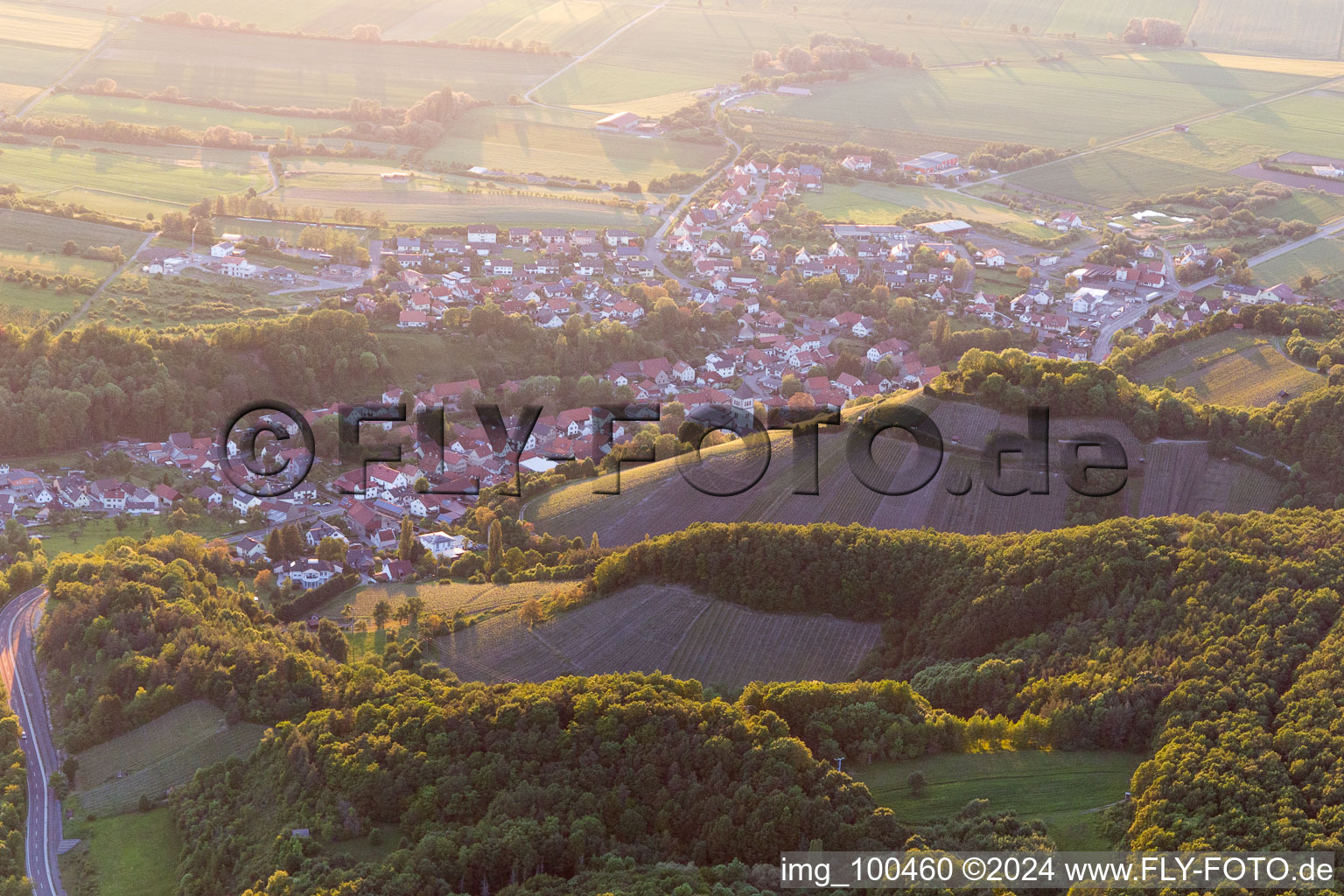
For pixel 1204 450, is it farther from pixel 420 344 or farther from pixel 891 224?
pixel 891 224

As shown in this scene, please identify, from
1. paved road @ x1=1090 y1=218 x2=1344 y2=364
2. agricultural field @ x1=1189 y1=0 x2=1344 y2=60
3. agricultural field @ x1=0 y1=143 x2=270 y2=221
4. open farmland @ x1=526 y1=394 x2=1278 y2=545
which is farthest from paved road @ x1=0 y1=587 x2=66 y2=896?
agricultural field @ x1=1189 y1=0 x2=1344 y2=60

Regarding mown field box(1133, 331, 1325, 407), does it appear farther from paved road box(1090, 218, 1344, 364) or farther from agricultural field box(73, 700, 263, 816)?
agricultural field box(73, 700, 263, 816)

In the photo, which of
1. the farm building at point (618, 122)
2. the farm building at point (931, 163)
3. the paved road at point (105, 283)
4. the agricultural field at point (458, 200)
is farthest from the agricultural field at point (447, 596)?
the farm building at point (618, 122)

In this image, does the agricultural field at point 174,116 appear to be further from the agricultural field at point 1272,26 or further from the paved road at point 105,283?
the agricultural field at point 1272,26

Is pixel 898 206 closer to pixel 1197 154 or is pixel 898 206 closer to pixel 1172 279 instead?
pixel 1172 279

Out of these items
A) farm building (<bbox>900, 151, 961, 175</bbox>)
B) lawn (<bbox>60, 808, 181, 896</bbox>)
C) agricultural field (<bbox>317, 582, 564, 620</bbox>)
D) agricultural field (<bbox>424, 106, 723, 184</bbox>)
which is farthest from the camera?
farm building (<bbox>900, 151, 961, 175</bbox>)
